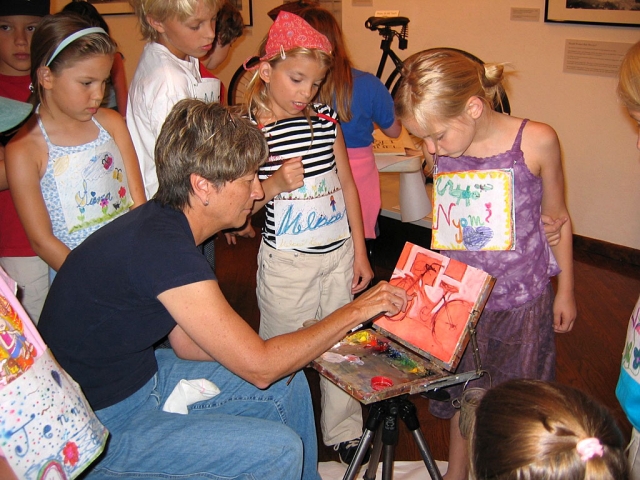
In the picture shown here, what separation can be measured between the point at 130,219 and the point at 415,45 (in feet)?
11.1

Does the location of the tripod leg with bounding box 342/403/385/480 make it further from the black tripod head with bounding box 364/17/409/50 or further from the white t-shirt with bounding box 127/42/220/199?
the black tripod head with bounding box 364/17/409/50

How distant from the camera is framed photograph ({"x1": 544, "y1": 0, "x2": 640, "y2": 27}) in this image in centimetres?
320

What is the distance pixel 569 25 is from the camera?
3.46m

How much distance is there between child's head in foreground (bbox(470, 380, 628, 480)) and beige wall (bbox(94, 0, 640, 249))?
292cm

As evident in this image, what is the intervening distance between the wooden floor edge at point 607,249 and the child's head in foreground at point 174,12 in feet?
9.25

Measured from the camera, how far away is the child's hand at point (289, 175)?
1.77 meters

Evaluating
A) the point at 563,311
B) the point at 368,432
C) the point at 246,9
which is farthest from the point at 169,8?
the point at 246,9

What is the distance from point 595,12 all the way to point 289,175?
2.49 m

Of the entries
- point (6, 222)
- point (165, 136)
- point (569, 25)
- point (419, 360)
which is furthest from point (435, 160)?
point (569, 25)

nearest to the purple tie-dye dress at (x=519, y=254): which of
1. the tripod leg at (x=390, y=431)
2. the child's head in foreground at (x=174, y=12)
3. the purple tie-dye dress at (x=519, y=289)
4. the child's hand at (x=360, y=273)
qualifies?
the purple tie-dye dress at (x=519, y=289)

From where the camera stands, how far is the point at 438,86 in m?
1.48

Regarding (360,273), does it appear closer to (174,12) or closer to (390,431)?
(390,431)

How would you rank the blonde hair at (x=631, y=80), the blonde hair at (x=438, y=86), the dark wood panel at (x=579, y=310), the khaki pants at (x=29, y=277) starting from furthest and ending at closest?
the dark wood panel at (x=579, y=310)
the khaki pants at (x=29, y=277)
the blonde hair at (x=438, y=86)
the blonde hair at (x=631, y=80)

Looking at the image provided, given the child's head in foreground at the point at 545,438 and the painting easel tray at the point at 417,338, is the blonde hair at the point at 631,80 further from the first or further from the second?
the child's head in foreground at the point at 545,438
